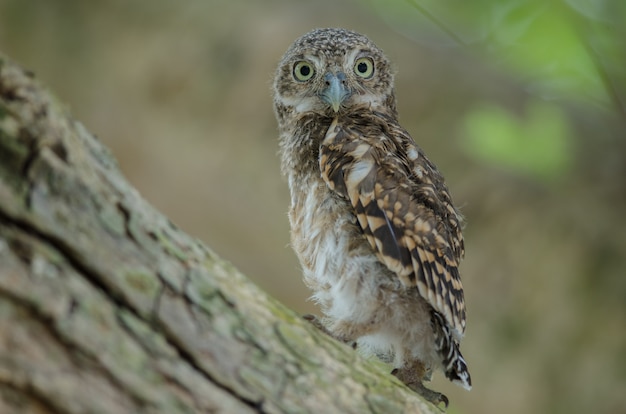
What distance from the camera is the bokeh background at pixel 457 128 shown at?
4738 mm

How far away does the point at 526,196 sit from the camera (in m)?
4.93

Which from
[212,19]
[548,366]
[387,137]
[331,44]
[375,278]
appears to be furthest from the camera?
[212,19]

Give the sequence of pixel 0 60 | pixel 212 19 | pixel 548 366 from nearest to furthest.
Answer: pixel 0 60 < pixel 548 366 < pixel 212 19

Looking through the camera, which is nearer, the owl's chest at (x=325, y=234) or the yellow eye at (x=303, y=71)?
the owl's chest at (x=325, y=234)

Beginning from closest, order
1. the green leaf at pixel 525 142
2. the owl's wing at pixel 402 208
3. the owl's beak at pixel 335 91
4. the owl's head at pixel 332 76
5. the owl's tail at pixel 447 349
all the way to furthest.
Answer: the owl's wing at pixel 402 208 → the owl's tail at pixel 447 349 → the owl's beak at pixel 335 91 → the owl's head at pixel 332 76 → the green leaf at pixel 525 142

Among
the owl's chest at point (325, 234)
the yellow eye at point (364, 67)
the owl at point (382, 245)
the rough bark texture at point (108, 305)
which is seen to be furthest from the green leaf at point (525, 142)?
the rough bark texture at point (108, 305)

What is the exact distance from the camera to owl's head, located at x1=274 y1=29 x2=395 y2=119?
387 cm

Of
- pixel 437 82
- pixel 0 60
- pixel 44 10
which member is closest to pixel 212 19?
pixel 44 10

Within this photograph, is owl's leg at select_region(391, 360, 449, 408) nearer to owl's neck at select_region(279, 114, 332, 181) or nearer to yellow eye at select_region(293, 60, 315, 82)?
owl's neck at select_region(279, 114, 332, 181)

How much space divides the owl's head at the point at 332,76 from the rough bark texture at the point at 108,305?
2.04 meters

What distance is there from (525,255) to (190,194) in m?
2.37

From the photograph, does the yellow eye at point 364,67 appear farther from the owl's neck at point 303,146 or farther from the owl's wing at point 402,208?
the owl's wing at point 402,208

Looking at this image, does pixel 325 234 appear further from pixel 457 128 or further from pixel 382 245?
pixel 457 128

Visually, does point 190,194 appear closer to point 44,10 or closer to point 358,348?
→ point 44,10
